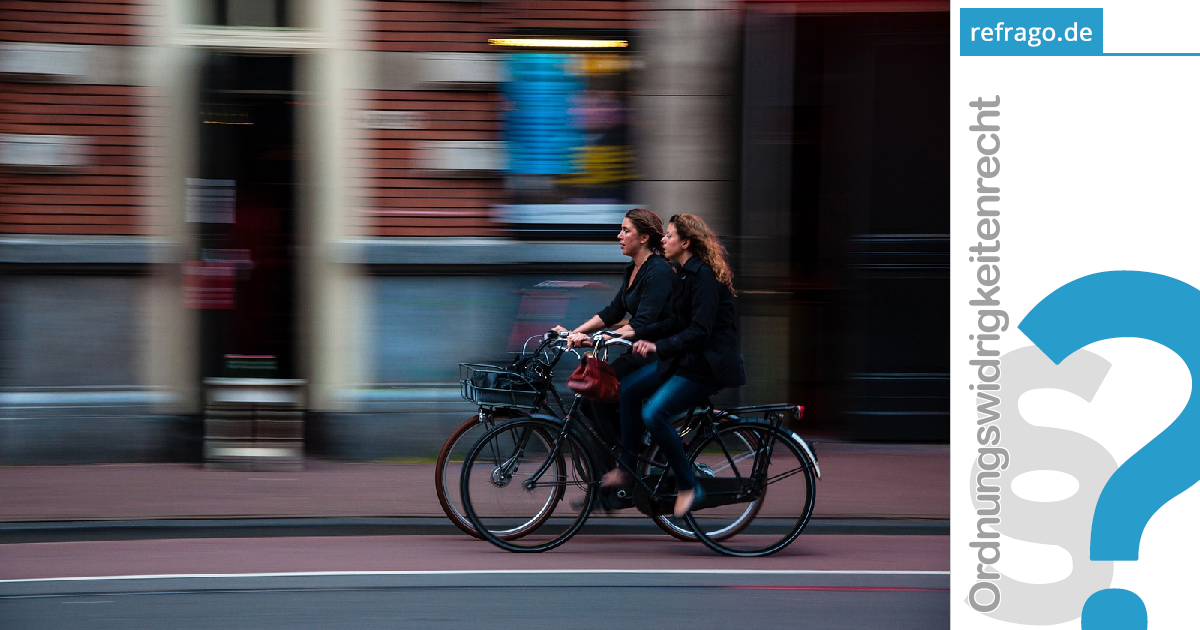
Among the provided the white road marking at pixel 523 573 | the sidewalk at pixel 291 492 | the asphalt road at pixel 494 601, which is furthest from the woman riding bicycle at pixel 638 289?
the sidewalk at pixel 291 492

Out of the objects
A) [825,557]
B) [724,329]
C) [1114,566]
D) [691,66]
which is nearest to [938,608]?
[825,557]

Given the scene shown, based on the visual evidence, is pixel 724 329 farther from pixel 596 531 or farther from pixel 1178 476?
pixel 1178 476

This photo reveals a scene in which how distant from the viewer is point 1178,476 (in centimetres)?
246

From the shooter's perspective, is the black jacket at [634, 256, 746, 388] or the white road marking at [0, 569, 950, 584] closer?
the white road marking at [0, 569, 950, 584]

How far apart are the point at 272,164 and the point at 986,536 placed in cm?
714

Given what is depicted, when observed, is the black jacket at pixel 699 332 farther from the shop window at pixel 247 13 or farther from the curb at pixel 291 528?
the shop window at pixel 247 13

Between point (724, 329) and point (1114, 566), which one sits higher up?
point (724, 329)

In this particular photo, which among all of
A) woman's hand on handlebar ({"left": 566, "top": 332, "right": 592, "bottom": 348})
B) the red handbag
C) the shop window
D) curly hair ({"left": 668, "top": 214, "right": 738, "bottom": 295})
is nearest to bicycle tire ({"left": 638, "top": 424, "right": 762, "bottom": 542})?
the red handbag

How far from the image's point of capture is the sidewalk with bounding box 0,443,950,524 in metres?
6.85

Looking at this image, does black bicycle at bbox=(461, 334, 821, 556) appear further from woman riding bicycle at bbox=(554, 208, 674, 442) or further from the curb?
the curb

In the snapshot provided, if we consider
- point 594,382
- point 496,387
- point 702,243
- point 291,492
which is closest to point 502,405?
point 496,387

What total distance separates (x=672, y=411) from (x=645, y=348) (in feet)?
1.14

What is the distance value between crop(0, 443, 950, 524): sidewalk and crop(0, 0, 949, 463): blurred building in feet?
1.30

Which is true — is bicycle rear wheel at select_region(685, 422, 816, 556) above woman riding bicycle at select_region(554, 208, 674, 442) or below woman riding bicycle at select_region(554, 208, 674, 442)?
below
